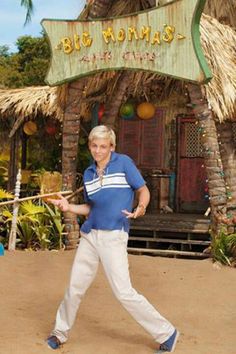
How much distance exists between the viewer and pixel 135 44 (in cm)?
825

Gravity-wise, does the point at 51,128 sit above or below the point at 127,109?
below

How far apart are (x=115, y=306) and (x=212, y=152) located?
128 inches

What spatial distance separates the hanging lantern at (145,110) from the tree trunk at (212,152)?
2863mm

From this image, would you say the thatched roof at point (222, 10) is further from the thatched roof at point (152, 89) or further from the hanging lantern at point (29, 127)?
the hanging lantern at point (29, 127)

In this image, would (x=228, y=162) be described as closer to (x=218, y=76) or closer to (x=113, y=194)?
(x=218, y=76)

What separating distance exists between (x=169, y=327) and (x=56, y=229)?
4.96 metres

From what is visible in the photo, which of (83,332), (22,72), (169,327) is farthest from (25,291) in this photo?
(22,72)

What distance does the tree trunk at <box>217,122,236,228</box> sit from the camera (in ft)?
29.4

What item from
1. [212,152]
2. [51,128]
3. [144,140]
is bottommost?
[212,152]

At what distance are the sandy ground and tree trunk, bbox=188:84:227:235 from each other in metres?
0.78

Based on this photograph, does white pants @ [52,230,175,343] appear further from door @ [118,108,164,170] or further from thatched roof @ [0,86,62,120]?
door @ [118,108,164,170]

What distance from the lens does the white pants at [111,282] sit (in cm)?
422

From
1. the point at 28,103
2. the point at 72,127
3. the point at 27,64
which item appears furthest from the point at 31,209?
the point at 27,64

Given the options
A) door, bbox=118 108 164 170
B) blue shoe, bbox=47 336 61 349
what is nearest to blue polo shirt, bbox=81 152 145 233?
blue shoe, bbox=47 336 61 349
